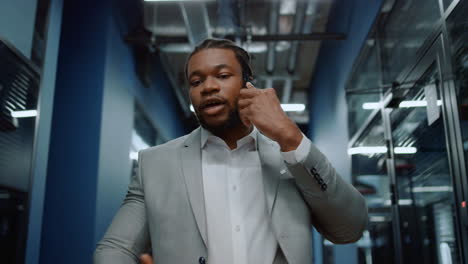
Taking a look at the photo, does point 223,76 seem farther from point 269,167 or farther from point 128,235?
point 128,235

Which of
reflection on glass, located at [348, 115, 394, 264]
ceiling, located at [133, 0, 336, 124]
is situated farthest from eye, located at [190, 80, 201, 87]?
ceiling, located at [133, 0, 336, 124]

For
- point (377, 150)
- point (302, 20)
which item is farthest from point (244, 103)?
point (302, 20)

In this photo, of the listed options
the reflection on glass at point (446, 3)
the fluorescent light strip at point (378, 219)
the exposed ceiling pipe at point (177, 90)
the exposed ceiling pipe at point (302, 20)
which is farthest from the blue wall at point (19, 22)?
the exposed ceiling pipe at point (177, 90)

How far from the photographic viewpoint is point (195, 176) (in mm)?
1186

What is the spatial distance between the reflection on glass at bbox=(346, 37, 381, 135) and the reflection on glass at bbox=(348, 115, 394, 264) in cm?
19

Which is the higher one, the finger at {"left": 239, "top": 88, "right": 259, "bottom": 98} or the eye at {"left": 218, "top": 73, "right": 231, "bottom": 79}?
the eye at {"left": 218, "top": 73, "right": 231, "bottom": 79}

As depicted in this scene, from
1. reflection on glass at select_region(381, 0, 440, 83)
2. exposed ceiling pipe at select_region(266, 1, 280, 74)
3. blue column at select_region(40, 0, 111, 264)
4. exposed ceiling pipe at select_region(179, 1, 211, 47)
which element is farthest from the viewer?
exposed ceiling pipe at select_region(266, 1, 280, 74)

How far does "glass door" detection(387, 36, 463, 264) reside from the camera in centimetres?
225

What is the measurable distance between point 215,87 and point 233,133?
166 millimetres

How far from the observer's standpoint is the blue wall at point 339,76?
A: 171 inches

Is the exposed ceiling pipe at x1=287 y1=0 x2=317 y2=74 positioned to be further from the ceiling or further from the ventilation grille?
the ventilation grille

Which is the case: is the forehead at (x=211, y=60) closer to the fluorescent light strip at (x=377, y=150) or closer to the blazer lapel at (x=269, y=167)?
the blazer lapel at (x=269, y=167)

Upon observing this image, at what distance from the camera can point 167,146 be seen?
50.5 inches

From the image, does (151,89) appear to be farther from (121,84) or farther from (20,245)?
(20,245)
